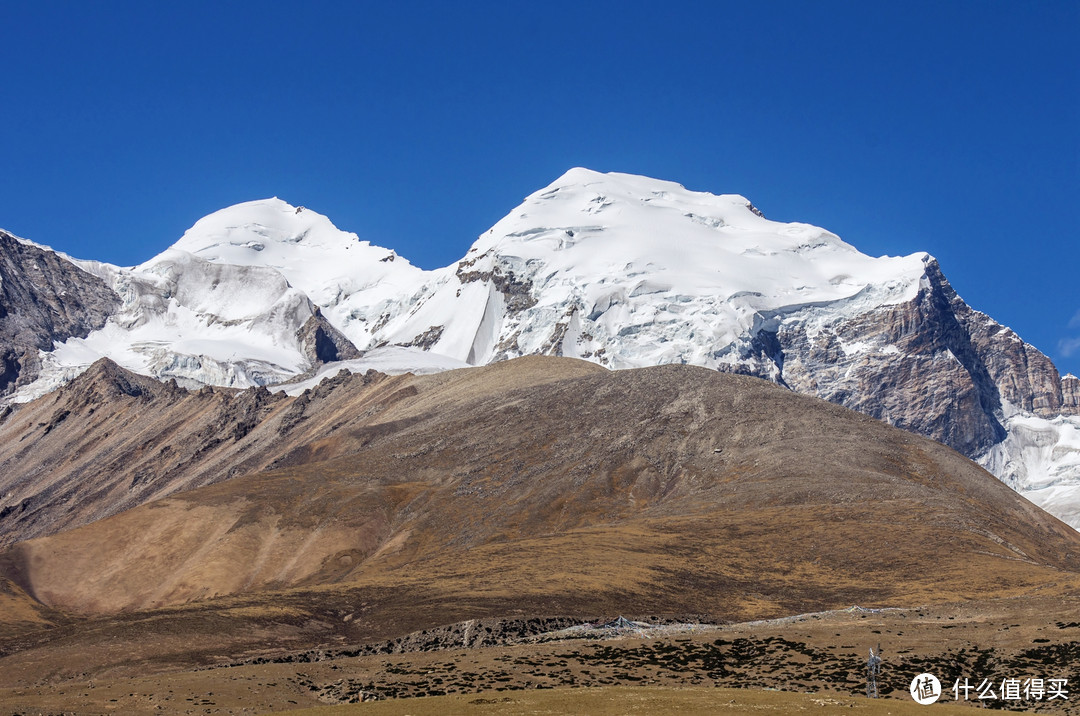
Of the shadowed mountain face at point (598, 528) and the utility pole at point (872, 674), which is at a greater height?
the shadowed mountain face at point (598, 528)

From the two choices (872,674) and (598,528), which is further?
(598,528)

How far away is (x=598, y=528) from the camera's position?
15075 cm

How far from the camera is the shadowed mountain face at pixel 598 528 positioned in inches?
4850

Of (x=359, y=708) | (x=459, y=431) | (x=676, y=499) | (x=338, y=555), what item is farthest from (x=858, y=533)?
(x=359, y=708)

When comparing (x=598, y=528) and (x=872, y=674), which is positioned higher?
(x=598, y=528)

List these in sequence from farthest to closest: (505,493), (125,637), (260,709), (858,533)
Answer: (505,493), (858,533), (125,637), (260,709)

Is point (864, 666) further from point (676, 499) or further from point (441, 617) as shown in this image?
point (676, 499)

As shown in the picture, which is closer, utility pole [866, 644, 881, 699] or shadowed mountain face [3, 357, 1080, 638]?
utility pole [866, 644, 881, 699]

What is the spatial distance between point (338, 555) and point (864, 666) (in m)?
97.6

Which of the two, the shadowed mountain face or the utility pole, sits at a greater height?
the shadowed mountain face

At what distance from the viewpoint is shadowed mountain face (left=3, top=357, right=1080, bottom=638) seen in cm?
12319

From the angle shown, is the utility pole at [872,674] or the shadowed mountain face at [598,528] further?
the shadowed mountain face at [598,528]

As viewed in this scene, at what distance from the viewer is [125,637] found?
352ft

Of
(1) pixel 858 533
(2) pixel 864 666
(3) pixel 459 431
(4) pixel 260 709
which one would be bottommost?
(4) pixel 260 709
